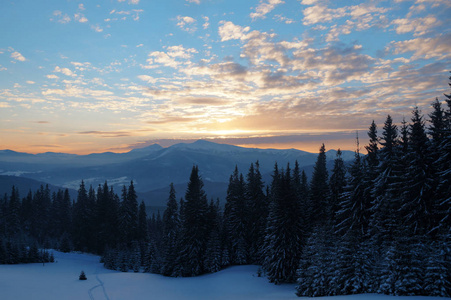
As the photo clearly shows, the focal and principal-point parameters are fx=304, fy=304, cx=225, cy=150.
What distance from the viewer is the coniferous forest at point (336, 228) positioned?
81.5 feet

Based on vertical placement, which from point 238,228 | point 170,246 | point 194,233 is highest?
point 238,228

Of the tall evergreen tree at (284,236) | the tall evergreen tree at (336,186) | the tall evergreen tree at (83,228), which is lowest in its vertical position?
the tall evergreen tree at (83,228)

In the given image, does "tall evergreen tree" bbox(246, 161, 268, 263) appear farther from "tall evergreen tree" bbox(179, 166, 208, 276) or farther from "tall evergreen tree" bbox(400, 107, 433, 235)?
"tall evergreen tree" bbox(400, 107, 433, 235)

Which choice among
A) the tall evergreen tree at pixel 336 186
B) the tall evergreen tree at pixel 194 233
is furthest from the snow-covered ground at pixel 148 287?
the tall evergreen tree at pixel 336 186

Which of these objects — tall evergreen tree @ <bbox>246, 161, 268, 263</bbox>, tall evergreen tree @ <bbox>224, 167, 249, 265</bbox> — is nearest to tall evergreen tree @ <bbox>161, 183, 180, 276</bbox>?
tall evergreen tree @ <bbox>224, 167, 249, 265</bbox>

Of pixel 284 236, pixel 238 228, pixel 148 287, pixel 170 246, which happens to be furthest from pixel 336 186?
pixel 170 246

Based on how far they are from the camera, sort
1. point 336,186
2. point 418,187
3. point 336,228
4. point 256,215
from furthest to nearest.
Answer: point 256,215
point 336,186
point 336,228
point 418,187

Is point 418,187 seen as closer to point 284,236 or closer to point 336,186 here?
point 336,186

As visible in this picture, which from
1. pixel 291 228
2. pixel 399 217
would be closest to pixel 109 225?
pixel 291 228

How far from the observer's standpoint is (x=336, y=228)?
4047 cm

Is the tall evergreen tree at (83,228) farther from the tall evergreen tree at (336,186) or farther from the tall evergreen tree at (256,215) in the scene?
the tall evergreen tree at (336,186)

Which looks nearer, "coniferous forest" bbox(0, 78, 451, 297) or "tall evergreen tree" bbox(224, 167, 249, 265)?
"coniferous forest" bbox(0, 78, 451, 297)

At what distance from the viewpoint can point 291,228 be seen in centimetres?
4241

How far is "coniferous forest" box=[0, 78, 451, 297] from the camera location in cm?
2484
